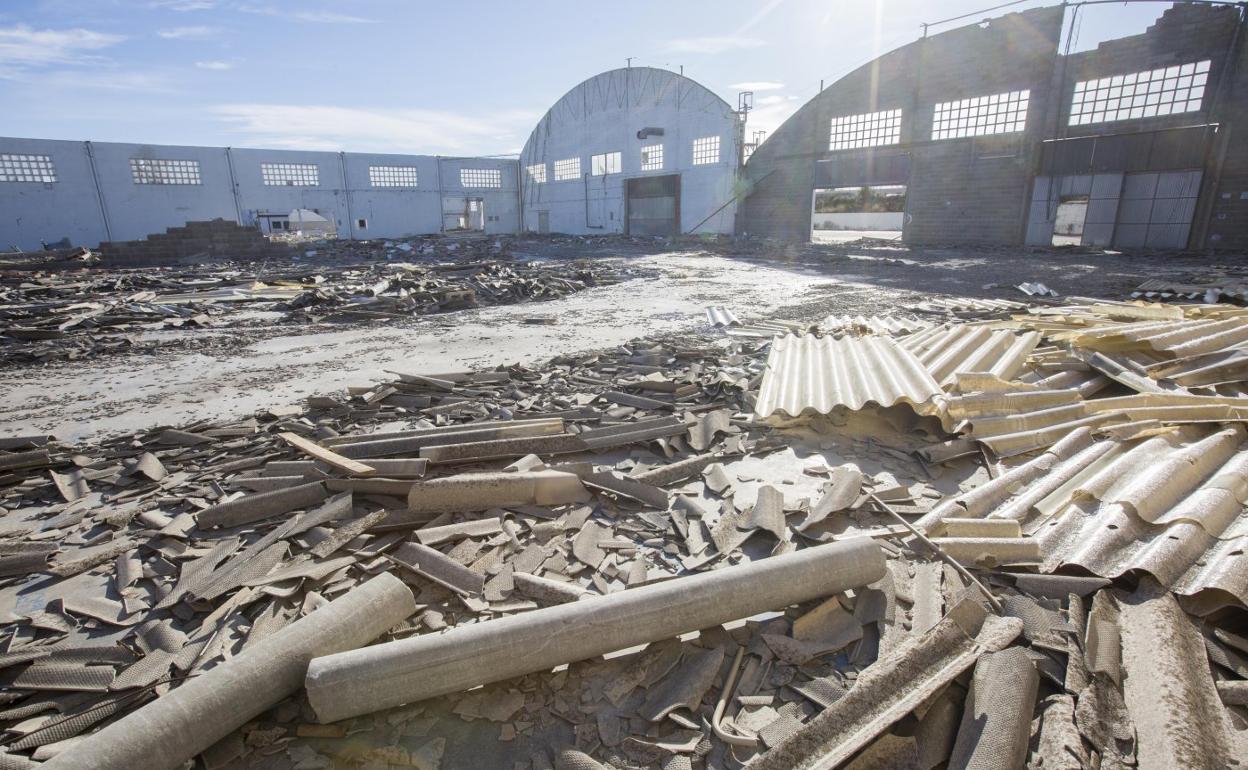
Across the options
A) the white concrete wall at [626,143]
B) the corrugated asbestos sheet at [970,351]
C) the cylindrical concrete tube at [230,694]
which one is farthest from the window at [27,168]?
the corrugated asbestos sheet at [970,351]

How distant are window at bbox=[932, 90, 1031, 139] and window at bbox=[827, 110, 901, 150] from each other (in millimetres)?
2061

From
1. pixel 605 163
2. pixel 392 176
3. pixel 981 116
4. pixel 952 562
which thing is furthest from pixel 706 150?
pixel 952 562

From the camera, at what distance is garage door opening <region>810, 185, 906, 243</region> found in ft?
162

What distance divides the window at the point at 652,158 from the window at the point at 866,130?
11900mm

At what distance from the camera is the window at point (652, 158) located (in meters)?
40.8

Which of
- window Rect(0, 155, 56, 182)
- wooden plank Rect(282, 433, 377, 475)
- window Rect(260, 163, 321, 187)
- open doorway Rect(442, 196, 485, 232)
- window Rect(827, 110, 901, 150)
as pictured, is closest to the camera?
wooden plank Rect(282, 433, 377, 475)

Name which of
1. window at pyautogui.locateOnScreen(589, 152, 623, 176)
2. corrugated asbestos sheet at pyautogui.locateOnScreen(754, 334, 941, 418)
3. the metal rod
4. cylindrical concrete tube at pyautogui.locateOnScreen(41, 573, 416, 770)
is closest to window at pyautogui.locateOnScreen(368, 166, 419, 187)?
window at pyautogui.locateOnScreen(589, 152, 623, 176)

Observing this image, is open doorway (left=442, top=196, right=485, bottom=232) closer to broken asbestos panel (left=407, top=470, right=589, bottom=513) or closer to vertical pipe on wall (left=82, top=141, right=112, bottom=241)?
vertical pipe on wall (left=82, top=141, right=112, bottom=241)

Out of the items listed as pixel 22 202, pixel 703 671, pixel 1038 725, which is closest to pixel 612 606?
pixel 703 671

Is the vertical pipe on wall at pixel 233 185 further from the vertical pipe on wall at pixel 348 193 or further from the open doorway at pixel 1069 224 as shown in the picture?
the open doorway at pixel 1069 224

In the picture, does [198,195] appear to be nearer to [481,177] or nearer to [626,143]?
[481,177]

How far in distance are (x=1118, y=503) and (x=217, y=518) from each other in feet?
19.7

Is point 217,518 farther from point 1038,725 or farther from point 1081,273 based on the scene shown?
point 1081,273

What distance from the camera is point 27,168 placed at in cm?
3294
